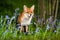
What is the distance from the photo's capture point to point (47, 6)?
1529 millimetres

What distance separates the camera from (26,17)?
1.50 meters

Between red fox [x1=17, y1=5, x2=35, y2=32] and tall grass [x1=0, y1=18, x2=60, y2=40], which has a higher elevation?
red fox [x1=17, y1=5, x2=35, y2=32]

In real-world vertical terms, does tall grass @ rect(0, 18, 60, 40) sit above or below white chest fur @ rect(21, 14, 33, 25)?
below

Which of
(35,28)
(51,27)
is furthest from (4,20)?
(51,27)

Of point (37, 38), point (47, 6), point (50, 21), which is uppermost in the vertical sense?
point (47, 6)

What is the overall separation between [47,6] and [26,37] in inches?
10.4

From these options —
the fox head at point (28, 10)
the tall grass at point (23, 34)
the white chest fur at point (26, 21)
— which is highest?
the fox head at point (28, 10)

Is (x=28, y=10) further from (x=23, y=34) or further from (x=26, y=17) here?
(x=23, y=34)

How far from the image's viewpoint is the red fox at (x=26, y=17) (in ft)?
4.89

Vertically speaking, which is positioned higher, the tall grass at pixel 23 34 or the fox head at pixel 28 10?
the fox head at pixel 28 10

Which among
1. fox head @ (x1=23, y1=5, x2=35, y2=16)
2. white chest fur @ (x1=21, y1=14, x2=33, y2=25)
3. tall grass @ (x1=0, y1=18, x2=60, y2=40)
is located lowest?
tall grass @ (x1=0, y1=18, x2=60, y2=40)

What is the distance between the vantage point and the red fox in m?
1.49

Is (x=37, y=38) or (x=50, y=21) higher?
(x=50, y=21)

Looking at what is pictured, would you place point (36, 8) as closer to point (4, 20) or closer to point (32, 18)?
point (32, 18)
